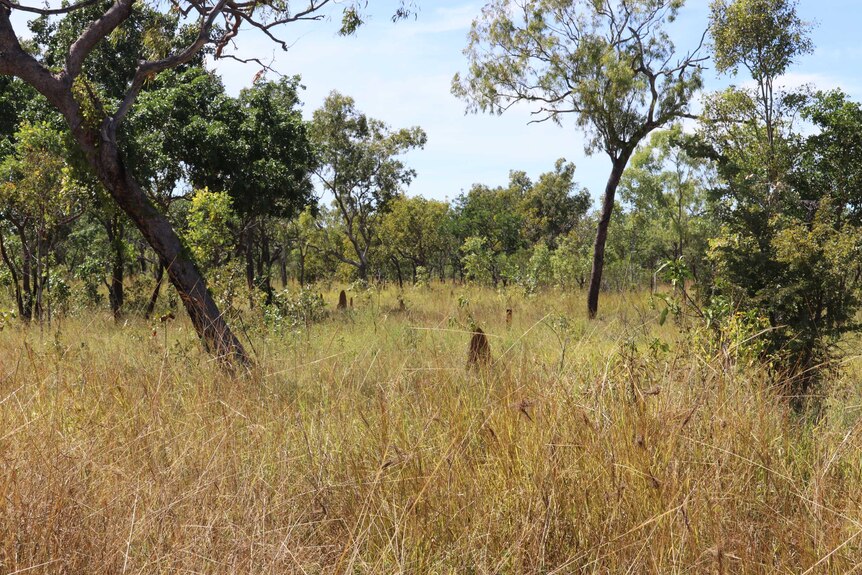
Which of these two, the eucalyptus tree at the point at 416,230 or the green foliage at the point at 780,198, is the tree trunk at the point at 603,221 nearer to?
the green foliage at the point at 780,198

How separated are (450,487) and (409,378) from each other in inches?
58.4

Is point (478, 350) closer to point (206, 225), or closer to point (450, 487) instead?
point (450, 487)

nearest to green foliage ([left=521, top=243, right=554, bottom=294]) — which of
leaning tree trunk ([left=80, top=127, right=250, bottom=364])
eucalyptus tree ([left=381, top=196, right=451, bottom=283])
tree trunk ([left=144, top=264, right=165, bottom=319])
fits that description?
eucalyptus tree ([left=381, top=196, right=451, bottom=283])

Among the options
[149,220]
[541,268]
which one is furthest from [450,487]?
[541,268]

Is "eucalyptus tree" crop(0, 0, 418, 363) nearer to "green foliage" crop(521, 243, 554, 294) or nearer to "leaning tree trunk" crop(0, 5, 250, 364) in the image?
"leaning tree trunk" crop(0, 5, 250, 364)

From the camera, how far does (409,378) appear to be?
4340mm

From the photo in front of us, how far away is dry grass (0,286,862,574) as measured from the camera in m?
2.42

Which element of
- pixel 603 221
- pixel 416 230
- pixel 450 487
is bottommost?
pixel 450 487

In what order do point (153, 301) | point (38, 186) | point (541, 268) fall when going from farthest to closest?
1. point (541, 268)
2. point (38, 186)
3. point (153, 301)

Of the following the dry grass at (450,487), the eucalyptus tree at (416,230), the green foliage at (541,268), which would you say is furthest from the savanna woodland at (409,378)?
the eucalyptus tree at (416,230)

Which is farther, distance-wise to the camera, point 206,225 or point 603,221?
point 603,221

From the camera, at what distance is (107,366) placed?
5.22 m

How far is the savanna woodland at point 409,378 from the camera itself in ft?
8.43

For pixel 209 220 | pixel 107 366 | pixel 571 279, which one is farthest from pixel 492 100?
pixel 107 366
